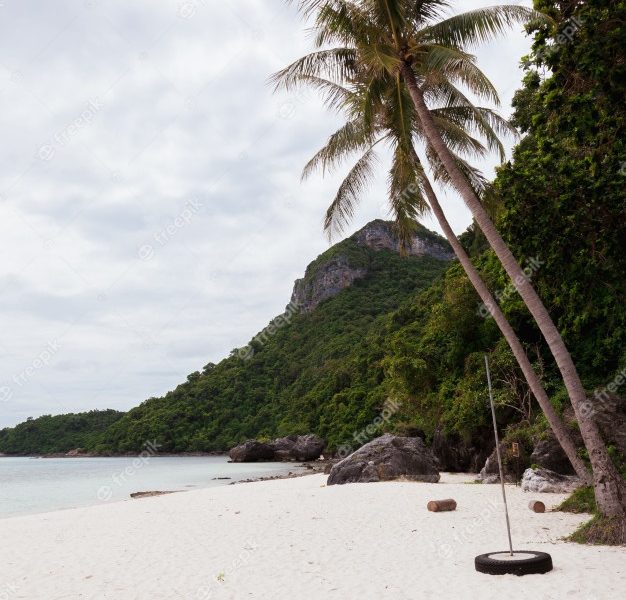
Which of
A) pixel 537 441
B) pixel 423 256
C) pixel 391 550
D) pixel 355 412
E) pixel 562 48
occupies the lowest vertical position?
pixel 391 550

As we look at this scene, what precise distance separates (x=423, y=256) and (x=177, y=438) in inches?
1527

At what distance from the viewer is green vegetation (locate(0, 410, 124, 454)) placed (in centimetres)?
9575

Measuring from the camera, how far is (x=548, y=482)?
1320cm

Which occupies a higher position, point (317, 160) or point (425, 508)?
point (317, 160)

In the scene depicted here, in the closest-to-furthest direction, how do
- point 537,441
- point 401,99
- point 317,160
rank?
point 401,99 < point 317,160 < point 537,441

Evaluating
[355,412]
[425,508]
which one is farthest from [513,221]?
[355,412]

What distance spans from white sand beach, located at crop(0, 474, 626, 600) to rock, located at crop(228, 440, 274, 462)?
Answer: 42.7m

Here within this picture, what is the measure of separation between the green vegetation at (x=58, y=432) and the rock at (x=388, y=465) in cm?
7973

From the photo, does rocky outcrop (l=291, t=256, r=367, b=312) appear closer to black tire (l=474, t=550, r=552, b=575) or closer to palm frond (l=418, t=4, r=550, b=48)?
palm frond (l=418, t=4, r=550, b=48)

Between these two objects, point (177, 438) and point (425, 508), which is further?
point (177, 438)

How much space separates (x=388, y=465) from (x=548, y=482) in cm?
572

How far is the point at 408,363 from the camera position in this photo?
83.4 feet

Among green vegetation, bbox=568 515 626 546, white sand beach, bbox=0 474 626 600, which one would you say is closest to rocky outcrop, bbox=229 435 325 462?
white sand beach, bbox=0 474 626 600

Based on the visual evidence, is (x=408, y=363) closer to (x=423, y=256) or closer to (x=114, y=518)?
(x=114, y=518)
